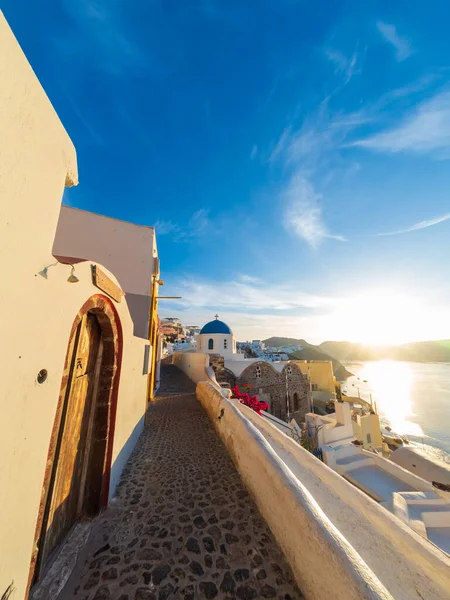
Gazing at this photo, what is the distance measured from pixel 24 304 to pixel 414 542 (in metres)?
4.00

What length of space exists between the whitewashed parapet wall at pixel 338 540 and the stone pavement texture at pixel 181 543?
0.86 ft

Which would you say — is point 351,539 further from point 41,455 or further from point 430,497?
point 430,497

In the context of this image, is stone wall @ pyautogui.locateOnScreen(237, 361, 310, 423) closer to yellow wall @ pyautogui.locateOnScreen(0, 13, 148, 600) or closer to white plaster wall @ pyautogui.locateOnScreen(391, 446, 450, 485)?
white plaster wall @ pyautogui.locateOnScreen(391, 446, 450, 485)

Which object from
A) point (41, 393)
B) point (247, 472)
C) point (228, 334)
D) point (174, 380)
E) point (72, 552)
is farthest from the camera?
point (228, 334)

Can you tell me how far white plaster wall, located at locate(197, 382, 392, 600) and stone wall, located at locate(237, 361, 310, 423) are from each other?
17091 millimetres

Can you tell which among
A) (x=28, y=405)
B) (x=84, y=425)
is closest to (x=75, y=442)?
(x=84, y=425)

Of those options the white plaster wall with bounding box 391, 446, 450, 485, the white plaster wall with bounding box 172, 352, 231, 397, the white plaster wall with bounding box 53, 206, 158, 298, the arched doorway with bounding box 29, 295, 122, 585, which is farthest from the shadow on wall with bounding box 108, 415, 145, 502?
the white plaster wall with bounding box 391, 446, 450, 485

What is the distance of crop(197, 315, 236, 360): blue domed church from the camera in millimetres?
21656

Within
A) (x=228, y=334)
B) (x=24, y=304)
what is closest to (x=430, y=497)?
(x=24, y=304)

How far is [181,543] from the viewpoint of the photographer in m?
2.61

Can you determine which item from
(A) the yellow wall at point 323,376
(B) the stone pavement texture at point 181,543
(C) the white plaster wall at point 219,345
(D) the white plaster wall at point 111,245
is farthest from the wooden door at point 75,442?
(A) the yellow wall at point 323,376

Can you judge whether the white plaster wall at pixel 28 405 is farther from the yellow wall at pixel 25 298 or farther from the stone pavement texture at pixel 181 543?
the stone pavement texture at pixel 181 543

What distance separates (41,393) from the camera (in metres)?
1.74

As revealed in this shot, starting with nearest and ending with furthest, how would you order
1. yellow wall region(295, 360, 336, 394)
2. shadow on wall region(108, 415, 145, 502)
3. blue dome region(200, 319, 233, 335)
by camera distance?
shadow on wall region(108, 415, 145, 502), blue dome region(200, 319, 233, 335), yellow wall region(295, 360, 336, 394)
